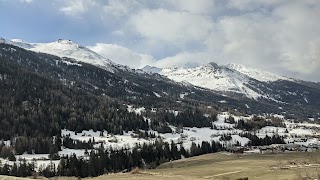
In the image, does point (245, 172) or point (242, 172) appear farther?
point (242, 172)

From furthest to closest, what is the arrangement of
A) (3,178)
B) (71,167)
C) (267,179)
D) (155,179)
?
(71,167), (267,179), (155,179), (3,178)

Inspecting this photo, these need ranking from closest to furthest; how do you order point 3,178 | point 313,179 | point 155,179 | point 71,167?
1. point 3,178
2. point 313,179
3. point 155,179
4. point 71,167

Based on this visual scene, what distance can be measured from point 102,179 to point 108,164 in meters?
143

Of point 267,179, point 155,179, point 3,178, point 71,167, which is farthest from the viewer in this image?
point 71,167

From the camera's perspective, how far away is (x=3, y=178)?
4266 cm

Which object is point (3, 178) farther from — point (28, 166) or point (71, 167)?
point (28, 166)

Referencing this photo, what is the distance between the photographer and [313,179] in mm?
49031

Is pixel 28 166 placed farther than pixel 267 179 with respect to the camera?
Yes

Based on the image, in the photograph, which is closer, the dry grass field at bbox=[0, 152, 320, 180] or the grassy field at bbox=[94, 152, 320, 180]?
the dry grass field at bbox=[0, 152, 320, 180]

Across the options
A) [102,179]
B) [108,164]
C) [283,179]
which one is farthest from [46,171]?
[283,179]

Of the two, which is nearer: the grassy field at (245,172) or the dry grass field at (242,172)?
the dry grass field at (242,172)

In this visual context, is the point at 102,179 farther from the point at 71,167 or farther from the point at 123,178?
the point at 71,167

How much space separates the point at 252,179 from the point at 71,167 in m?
128

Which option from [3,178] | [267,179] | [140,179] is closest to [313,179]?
[267,179]
